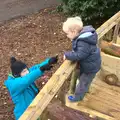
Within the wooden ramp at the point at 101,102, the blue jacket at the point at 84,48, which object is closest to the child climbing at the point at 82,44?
the blue jacket at the point at 84,48

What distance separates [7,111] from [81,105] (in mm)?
1521

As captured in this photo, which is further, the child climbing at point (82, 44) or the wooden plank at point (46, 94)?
the child climbing at point (82, 44)

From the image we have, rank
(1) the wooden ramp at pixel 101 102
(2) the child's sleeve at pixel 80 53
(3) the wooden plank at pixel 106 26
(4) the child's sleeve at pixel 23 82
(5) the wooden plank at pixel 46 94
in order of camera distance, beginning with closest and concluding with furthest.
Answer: (5) the wooden plank at pixel 46 94, (2) the child's sleeve at pixel 80 53, (4) the child's sleeve at pixel 23 82, (1) the wooden ramp at pixel 101 102, (3) the wooden plank at pixel 106 26

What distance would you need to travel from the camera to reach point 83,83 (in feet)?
14.9

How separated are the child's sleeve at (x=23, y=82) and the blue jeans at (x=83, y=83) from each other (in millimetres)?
556

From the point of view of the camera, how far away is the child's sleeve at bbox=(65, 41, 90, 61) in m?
3.97

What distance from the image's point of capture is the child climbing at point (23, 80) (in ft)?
13.7

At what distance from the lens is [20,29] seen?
8.50 m

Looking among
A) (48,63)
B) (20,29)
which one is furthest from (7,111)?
(20,29)

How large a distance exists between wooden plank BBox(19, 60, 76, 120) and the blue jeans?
315 millimetres

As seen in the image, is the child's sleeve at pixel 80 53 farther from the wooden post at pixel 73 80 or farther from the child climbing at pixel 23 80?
the wooden post at pixel 73 80

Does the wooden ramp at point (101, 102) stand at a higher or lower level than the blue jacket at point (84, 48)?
lower

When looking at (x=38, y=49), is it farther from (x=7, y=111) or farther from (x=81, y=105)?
(x=81, y=105)

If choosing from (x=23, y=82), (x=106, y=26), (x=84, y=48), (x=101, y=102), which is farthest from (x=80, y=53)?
(x=106, y=26)
